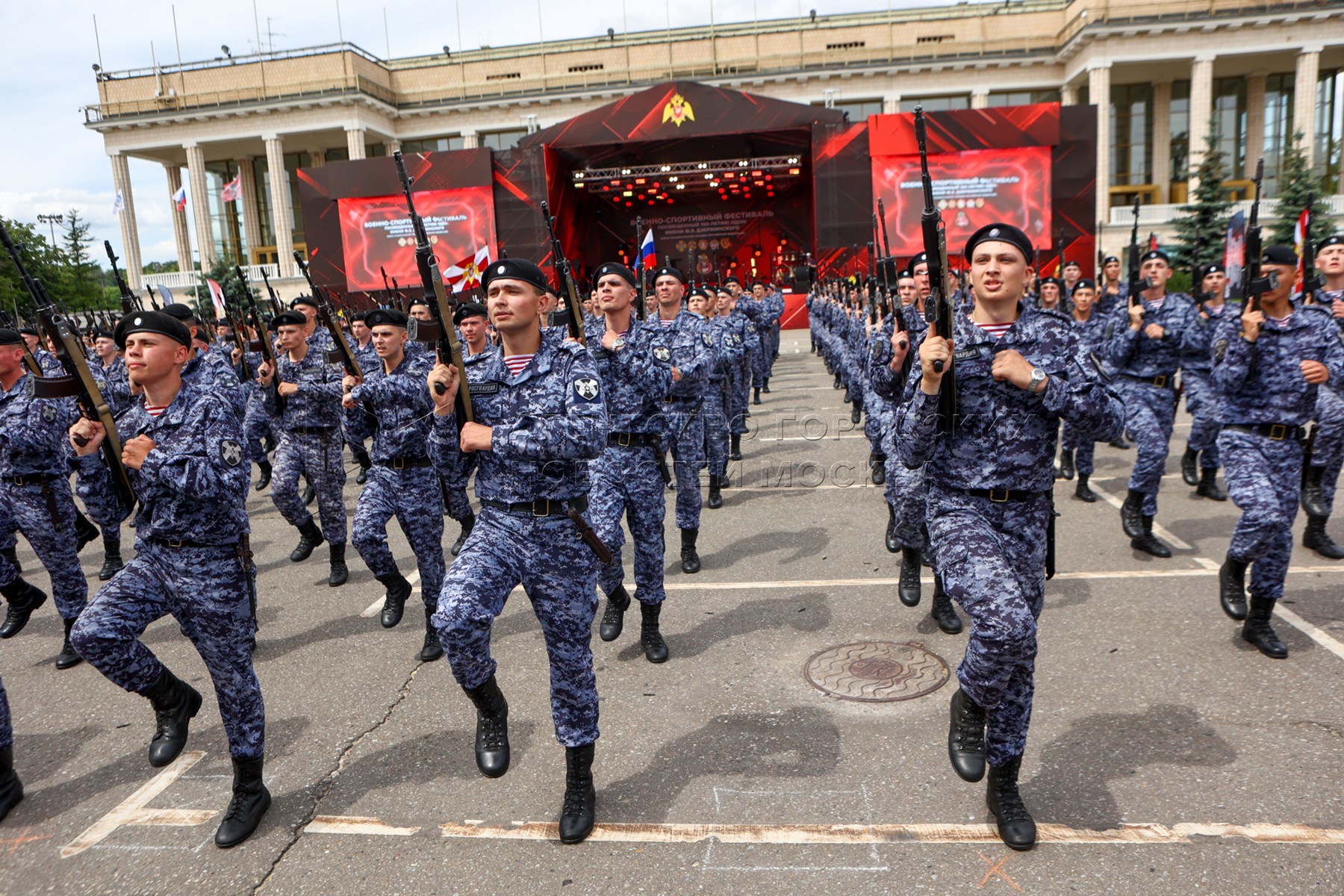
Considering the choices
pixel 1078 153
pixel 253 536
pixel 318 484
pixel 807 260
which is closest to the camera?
pixel 318 484

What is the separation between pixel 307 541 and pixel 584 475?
17.7 ft

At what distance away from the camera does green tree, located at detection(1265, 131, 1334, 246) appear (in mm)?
27141

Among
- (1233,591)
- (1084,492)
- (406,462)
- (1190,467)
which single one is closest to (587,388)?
(406,462)

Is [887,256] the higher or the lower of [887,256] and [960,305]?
the higher

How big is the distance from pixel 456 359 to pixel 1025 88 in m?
55.4

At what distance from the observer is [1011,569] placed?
3266mm

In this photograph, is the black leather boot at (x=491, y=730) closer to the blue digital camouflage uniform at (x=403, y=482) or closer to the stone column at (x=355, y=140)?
the blue digital camouflage uniform at (x=403, y=482)

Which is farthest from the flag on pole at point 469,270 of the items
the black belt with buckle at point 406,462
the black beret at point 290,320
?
the black belt with buckle at point 406,462

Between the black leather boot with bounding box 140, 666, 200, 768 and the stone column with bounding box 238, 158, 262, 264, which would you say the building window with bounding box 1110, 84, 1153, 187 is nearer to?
the stone column with bounding box 238, 158, 262, 264

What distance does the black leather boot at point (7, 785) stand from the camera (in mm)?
3895

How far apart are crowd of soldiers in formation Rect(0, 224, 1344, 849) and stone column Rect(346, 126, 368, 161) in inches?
1903

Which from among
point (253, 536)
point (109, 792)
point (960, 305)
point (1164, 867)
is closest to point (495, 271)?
point (960, 305)

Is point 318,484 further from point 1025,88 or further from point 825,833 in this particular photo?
point 1025,88

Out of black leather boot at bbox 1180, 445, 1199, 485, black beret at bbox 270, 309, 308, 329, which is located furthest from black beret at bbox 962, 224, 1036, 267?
black leather boot at bbox 1180, 445, 1199, 485
